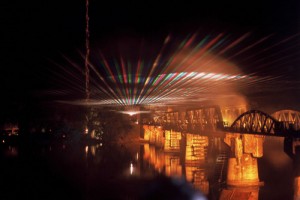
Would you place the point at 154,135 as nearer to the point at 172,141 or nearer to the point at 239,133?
the point at 172,141

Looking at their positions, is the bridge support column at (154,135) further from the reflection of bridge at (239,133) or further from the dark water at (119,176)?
the dark water at (119,176)

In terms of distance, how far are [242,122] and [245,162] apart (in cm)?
452

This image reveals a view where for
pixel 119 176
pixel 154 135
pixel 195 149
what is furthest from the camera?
pixel 154 135

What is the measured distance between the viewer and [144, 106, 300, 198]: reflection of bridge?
29117mm

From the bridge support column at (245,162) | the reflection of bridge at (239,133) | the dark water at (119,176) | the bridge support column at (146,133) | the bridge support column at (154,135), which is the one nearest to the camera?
the reflection of bridge at (239,133)

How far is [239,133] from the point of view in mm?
36438

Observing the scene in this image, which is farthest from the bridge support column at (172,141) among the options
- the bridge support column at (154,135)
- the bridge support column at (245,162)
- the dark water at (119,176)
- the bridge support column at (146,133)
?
the bridge support column at (245,162)

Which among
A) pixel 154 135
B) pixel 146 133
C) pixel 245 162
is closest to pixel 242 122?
pixel 245 162

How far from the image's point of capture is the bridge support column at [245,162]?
35.9 metres

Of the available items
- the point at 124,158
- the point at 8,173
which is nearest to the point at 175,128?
the point at 124,158

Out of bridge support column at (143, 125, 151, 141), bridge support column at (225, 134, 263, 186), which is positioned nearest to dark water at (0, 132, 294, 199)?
→ bridge support column at (225, 134, 263, 186)

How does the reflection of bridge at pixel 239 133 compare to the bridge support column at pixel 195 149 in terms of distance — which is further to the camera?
the bridge support column at pixel 195 149

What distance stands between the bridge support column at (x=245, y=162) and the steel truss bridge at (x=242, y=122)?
3.65 feet

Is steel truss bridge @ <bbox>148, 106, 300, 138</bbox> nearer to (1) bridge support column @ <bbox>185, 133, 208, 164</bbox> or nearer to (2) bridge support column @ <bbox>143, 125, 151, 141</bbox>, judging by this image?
(1) bridge support column @ <bbox>185, 133, 208, 164</bbox>
